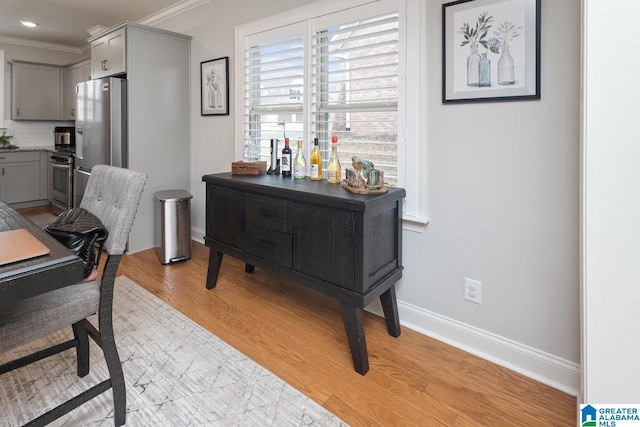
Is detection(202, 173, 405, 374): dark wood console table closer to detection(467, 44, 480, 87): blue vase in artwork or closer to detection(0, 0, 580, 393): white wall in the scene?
detection(0, 0, 580, 393): white wall

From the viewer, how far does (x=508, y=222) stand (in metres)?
1.86

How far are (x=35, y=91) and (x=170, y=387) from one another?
583cm

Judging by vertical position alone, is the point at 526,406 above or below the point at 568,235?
below

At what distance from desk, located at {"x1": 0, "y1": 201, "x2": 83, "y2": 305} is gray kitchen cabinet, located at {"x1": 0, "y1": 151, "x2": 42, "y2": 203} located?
5548 millimetres

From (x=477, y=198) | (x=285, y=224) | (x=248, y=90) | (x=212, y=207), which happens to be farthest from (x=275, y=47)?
(x=477, y=198)

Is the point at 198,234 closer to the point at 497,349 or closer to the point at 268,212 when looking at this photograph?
the point at 268,212

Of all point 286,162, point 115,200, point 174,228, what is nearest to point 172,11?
point 174,228

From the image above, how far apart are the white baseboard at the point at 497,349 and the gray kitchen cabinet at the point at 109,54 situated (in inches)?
130

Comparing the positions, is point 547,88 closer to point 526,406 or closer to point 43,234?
point 526,406

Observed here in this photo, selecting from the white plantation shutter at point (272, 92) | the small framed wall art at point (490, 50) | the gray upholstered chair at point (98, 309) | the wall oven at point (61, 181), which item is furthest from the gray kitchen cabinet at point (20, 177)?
the small framed wall art at point (490, 50)

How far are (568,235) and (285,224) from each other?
1.42 m

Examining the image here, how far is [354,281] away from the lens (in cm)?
183

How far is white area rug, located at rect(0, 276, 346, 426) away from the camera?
1520mm

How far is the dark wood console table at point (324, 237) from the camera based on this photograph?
183cm
